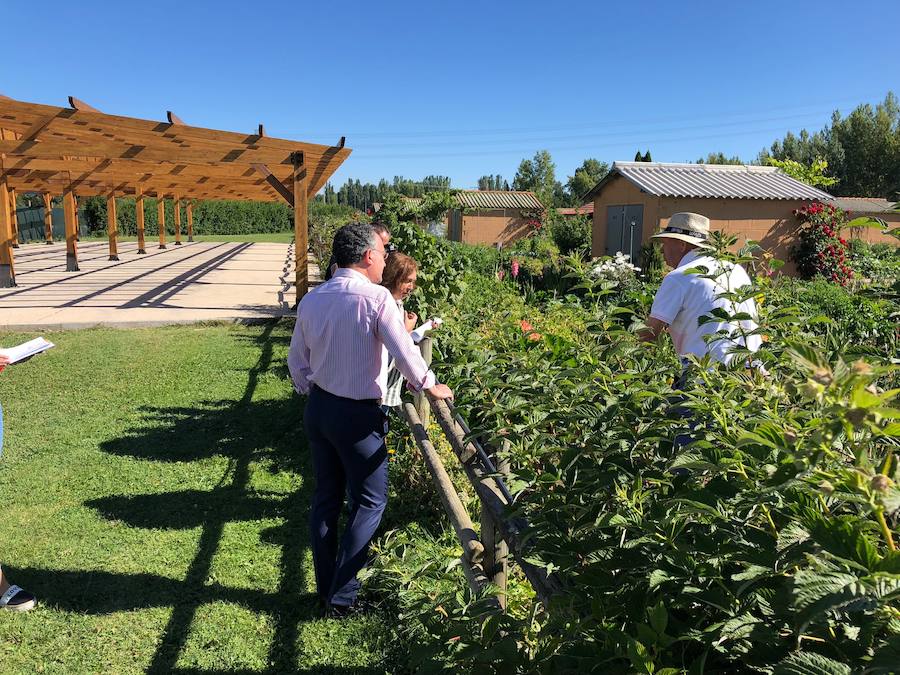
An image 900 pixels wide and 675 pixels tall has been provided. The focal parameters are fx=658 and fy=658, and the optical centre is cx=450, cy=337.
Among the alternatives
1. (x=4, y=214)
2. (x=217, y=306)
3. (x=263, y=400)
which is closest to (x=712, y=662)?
(x=263, y=400)

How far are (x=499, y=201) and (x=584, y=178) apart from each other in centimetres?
3002

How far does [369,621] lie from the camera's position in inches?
114

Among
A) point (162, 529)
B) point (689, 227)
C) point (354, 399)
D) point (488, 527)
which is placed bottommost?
point (162, 529)

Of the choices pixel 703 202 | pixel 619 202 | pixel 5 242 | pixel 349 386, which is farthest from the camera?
pixel 619 202

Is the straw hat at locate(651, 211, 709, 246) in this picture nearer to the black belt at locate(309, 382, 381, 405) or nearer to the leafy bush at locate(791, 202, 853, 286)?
the black belt at locate(309, 382, 381, 405)

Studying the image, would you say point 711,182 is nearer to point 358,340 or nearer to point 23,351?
point 358,340

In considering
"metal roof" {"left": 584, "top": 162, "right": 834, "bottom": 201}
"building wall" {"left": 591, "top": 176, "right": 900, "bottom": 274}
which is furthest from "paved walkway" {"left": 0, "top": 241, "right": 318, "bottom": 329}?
"metal roof" {"left": 584, "top": 162, "right": 834, "bottom": 201}

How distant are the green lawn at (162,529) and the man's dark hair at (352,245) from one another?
5.23 feet

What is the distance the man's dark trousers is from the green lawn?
8.0 inches

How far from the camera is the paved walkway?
9664 millimetres

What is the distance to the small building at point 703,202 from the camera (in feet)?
47.1

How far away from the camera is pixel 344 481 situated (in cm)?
303

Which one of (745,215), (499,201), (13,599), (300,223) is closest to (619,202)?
(745,215)

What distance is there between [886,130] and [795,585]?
56.5 m
